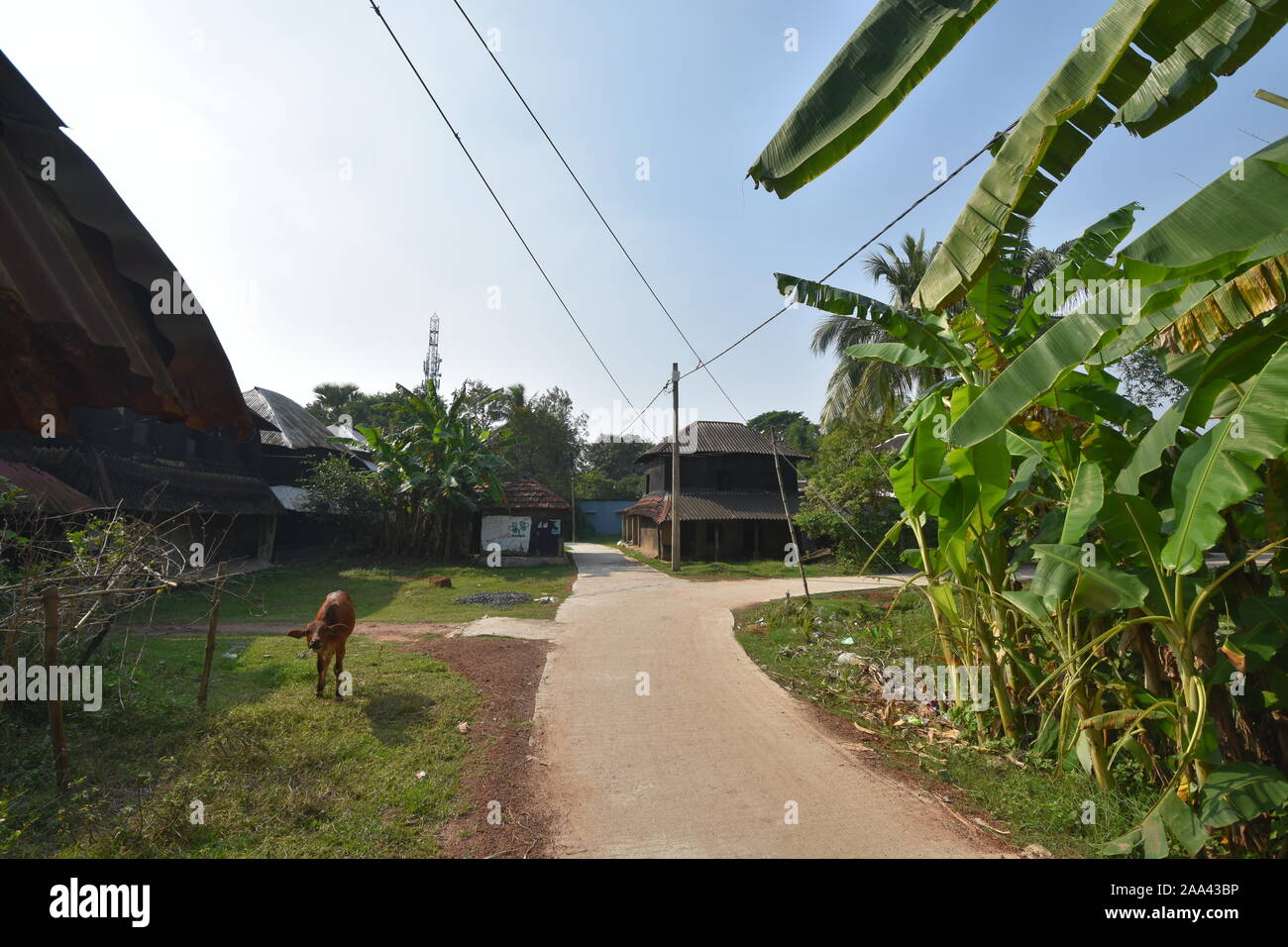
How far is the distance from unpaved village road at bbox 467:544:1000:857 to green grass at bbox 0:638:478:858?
115cm

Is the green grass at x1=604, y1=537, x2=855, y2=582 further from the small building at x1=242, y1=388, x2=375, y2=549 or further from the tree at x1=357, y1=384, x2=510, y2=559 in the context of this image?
the small building at x1=242, y1=388, x2=375, y2=549

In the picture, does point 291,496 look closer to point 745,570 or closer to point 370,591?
point 370,591

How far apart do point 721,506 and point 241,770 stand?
2370cm

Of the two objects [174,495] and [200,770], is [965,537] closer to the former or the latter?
[200,770]

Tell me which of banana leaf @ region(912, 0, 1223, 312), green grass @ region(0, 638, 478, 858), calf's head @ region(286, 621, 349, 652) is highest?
banana leaf @ region(912, 0, 1223, 312)

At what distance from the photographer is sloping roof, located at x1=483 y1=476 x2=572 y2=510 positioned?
2645 centimetres

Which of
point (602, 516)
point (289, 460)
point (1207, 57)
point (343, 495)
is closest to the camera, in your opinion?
point (1207, 57)

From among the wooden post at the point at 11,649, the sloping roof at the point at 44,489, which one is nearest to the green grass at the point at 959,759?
the wooden post at the point at 11,649

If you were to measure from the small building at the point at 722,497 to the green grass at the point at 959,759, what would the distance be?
15.8 m

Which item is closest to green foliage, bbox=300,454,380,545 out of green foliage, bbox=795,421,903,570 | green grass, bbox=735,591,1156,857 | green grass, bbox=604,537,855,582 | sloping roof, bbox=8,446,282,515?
sloping roof, bbox=8,446,282,515

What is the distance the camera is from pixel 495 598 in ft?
53.5

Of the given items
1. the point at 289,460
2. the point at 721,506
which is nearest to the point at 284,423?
the point at 289,460

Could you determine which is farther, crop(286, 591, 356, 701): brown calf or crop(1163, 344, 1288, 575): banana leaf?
crop(286, 591, 356, 701): brown calf
